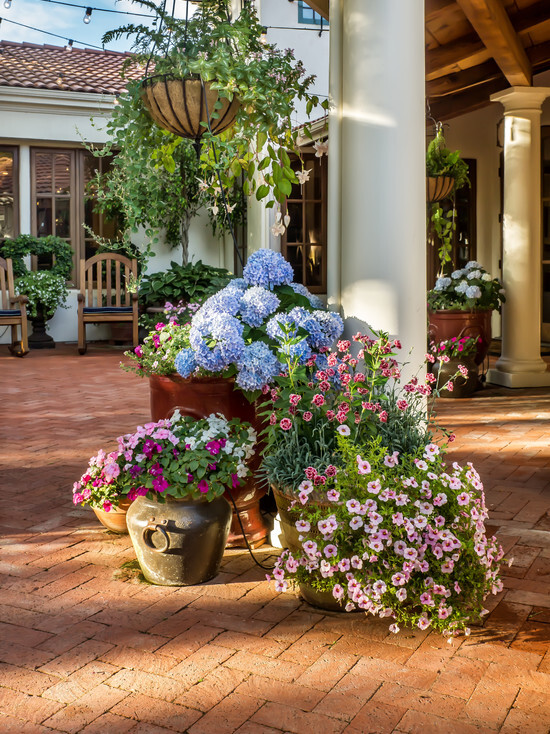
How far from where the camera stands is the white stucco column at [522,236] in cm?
704

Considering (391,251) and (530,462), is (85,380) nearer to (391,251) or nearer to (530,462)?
(530,462)

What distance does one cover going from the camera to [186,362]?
9.37ft

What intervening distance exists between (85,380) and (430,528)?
5734 millimetres

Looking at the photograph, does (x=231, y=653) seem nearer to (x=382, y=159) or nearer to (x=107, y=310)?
(x=382, y=159)

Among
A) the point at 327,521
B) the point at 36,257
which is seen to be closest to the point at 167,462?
the point at 327,521

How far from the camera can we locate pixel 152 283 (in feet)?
33.1

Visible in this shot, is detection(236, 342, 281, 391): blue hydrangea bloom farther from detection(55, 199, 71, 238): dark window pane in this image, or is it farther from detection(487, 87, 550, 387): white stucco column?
detection(55, 199, 71, 238): dark window pane

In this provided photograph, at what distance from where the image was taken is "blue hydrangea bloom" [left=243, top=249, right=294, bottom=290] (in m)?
2.98

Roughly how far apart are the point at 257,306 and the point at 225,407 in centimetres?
40

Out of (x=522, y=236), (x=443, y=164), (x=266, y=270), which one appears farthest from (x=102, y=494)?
(x=522, y=236)

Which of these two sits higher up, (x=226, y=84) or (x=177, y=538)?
(x=226, y=84)

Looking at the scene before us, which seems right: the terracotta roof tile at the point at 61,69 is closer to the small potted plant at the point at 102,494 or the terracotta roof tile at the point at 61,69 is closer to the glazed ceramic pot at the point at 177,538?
the small potted plant at the point at 102,494

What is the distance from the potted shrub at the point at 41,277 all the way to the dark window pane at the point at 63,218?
44 centimetres

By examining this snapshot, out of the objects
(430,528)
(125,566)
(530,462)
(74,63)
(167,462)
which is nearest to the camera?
(430,528)
